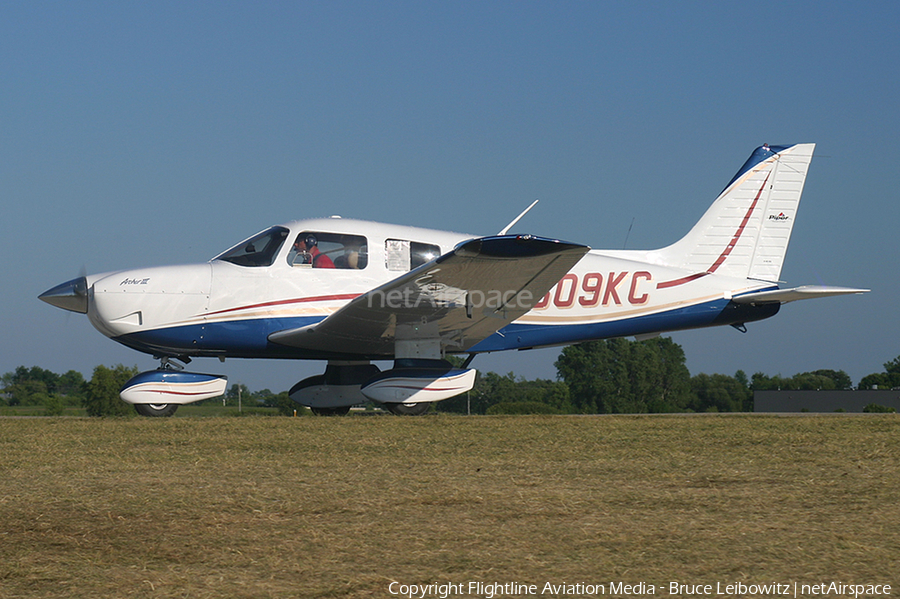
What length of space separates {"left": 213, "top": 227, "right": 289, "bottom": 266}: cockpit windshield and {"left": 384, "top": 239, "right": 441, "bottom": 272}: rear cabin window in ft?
4.33

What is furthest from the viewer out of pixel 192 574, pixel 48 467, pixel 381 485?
pixel 48 467

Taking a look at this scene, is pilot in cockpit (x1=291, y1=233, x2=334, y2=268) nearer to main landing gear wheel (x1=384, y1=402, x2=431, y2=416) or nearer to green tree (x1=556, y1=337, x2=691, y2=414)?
main landing gear wheel (x1=384, y1=402, x2=431, y2=416)

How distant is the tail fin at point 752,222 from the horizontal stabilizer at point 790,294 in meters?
0.53

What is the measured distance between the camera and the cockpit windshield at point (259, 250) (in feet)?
33.0

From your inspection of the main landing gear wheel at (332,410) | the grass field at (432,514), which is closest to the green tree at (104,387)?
the main landing gear wheel at (332,410)

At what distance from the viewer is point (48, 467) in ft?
15.9

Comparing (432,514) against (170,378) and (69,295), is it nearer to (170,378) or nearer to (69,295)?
(170,378)

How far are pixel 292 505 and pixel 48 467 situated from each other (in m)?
2.17

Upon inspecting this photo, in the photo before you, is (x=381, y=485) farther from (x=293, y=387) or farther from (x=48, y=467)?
(x=293, y=387)

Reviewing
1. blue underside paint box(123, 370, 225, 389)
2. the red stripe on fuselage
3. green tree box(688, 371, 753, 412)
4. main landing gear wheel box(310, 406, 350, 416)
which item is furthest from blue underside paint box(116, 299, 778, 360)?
green tree box(688, 371, 753, 412)

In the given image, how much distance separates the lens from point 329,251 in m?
10.1

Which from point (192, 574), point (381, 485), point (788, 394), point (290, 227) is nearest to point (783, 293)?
point (290, 227)

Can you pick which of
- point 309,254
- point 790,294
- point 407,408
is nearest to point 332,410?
point 407,408

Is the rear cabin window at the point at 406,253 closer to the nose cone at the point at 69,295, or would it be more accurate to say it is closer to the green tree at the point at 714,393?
the nose cone at the point at 69,295
